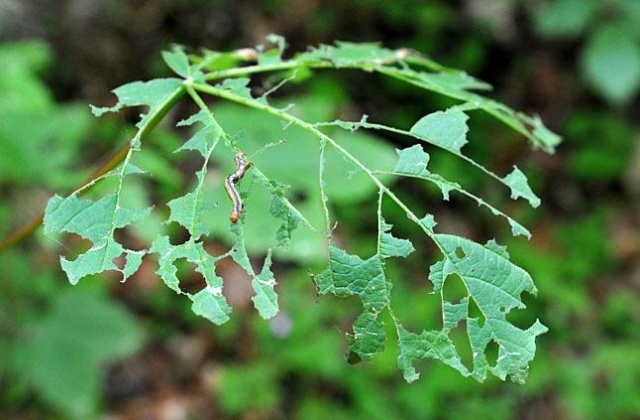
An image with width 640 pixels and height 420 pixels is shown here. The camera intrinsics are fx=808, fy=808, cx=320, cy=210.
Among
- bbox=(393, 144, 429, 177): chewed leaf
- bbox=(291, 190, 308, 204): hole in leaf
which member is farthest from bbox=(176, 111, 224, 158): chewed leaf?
bbox=(291, 190, 308, 204): hole in leaf

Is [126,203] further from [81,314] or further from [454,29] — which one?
[454,29]

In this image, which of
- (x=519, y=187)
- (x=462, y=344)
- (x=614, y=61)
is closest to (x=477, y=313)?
(x=519, y=187)

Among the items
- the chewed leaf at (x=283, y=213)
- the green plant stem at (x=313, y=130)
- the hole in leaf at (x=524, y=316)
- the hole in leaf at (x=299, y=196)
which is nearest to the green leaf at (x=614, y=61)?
the hole in leaf at (x=524, y=316)

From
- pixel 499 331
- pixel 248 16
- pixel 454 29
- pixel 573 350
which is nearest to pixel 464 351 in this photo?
pixel 573 350

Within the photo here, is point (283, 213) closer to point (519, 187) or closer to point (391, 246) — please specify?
point (391, 246)

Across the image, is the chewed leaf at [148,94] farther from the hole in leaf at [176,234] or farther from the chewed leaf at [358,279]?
the hole in leaf at [176,234]
